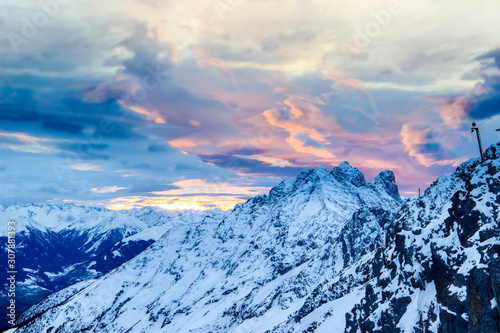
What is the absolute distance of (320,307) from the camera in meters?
148

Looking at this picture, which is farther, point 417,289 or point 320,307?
point 320,307

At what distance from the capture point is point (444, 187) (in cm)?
12681

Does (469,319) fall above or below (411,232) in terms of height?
below

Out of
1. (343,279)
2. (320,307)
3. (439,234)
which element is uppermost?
(439,234)

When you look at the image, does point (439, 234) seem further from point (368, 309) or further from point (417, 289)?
point (368, 309)

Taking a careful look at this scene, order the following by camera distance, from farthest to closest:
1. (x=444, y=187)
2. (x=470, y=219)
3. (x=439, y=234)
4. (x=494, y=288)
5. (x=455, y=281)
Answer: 1. (x=444, y=187)
2. (x=439, y=234)
3. (x=470, y=219)
4. (x=455, y=281)
5. (x=494, y=288)

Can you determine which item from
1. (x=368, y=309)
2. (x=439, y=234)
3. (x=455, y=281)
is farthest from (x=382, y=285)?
(x=455, y=281)

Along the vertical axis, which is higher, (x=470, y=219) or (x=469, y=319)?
(x=470, y=219)

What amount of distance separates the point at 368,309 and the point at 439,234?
88.5ft

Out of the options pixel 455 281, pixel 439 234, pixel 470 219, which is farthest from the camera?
pixel 439 234

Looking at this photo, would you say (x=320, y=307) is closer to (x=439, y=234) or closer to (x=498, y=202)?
(x=439, y=234)

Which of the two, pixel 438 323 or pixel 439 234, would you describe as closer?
pixel 438 323

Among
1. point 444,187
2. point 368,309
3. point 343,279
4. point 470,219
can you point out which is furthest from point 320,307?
point 470,219

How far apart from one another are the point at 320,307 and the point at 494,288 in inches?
3544
